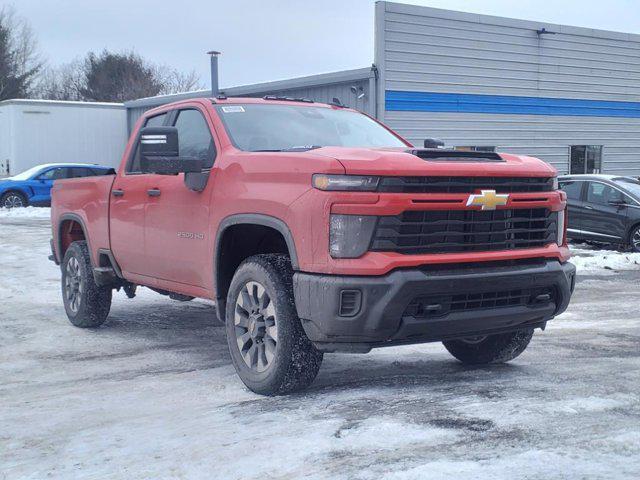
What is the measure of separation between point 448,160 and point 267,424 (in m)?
1.84

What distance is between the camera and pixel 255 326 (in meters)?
5.27

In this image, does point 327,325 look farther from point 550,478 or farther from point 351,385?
point 550,478

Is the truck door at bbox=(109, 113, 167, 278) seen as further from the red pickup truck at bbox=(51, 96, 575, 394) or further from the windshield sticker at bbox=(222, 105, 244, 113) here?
the windshield sticker at bbox=(222, 105, 244, 113)

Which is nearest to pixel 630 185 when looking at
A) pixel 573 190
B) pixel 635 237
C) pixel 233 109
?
pixel 573 190

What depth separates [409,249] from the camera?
15.4 feet

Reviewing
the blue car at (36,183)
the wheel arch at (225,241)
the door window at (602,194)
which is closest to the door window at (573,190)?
the door window at (602,194)

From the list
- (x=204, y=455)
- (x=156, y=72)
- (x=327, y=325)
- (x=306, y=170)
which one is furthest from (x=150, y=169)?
(x=156, y=72)

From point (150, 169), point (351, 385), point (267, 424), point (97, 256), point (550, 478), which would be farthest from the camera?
point (97, 256)

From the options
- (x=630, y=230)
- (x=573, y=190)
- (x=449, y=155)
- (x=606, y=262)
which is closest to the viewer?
(x=449, y=155)

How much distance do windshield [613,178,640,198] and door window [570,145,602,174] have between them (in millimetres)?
8901

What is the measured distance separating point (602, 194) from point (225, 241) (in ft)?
39.9

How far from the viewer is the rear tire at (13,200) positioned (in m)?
25.3

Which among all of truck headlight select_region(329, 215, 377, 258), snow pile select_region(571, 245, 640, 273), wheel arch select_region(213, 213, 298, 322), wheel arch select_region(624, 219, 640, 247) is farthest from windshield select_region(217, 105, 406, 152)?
wheel arch select_region(624, 219, 640, 247)

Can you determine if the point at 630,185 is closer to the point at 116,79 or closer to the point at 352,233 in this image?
the point at 352,233
